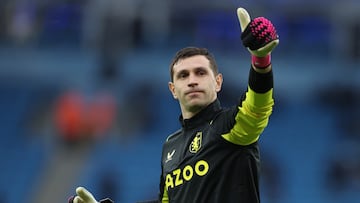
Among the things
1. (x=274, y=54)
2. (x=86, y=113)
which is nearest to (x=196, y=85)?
(x=86, y=113)

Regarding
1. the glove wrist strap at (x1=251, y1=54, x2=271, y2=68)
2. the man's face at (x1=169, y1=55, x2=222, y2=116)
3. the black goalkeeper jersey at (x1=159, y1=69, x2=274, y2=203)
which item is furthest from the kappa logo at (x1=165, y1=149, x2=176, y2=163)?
the glove wrist strap at (x1=251, y1=54, x2=271, y2=68)

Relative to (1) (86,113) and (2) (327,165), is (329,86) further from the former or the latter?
(1) (86,113)

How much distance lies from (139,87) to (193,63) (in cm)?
1334

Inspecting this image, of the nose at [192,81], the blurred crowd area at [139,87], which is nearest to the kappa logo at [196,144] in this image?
the nose at [192,81]

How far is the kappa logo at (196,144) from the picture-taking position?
4.64 metres

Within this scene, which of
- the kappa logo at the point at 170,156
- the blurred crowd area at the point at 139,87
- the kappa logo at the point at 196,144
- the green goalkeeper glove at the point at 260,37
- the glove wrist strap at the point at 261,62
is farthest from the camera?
the blurred crowd area at the point at 139,87

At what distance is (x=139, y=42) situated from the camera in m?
18.7

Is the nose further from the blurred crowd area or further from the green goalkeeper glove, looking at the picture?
the blurred crowd area

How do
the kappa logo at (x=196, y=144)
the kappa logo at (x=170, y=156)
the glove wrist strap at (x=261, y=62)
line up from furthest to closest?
the kappa logo at (x=170, y=156)
the kappa logo at (x=196, y=144)
the glove wrist strap at (x=261, y=62)

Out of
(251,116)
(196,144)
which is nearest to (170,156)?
(196,144)

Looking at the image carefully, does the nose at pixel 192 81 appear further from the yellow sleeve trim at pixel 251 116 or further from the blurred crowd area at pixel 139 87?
the blurred crowd area at pixel 139 87

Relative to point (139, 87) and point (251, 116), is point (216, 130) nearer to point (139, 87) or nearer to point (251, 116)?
point (251, 116)

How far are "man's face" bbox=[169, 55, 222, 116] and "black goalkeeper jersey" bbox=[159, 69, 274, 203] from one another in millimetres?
56

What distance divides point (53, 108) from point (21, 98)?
2.41ft
